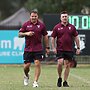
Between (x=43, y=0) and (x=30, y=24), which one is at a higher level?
(x=43, y=0)

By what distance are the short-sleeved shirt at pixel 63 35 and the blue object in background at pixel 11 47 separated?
1208 cm

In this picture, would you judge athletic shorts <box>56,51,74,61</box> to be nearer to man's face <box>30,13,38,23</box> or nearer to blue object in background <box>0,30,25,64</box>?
man's face <box>30,13,38,23</box>

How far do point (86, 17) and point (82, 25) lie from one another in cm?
45

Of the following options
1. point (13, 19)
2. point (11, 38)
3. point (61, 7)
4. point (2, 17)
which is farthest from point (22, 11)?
point (2, 17)

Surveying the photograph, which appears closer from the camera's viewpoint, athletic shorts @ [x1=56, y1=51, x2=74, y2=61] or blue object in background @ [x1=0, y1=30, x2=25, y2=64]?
athletic shorts @ [x1=56, y1=51, x2=74, y2=61]

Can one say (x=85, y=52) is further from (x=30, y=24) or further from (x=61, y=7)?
(x=61, y=7)

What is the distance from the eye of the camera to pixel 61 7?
51250 mm

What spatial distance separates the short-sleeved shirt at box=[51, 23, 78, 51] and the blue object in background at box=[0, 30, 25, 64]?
12077 mm

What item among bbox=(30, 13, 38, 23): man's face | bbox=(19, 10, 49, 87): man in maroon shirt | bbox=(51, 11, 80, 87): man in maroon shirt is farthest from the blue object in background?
bbox=(30, 13, 38, 23): man's face

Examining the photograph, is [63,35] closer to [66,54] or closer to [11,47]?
[66,54]

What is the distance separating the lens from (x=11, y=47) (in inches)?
1120

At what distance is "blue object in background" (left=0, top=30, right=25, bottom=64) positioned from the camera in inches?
1115

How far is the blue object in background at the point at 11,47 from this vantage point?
92.9ft

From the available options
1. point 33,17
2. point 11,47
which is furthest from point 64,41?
point 11,47
